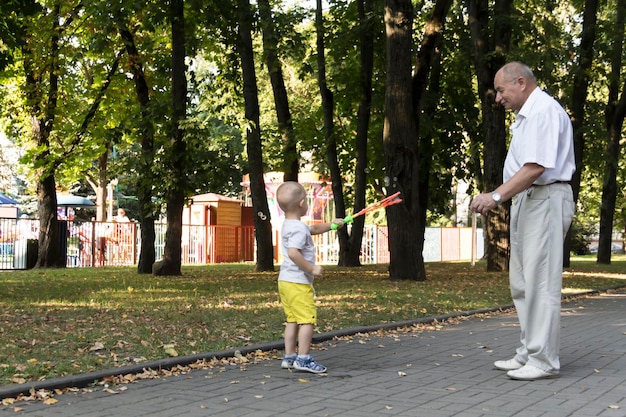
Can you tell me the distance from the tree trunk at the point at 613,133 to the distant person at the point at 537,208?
73.8 feet

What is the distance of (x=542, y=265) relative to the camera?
7.43 meters

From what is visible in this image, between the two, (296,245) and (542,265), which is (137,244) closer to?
(296,245)

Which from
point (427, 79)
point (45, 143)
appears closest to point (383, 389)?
point (427, 79)

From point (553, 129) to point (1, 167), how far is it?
64.8 metres

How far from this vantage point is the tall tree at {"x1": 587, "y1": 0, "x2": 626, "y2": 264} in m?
28.6

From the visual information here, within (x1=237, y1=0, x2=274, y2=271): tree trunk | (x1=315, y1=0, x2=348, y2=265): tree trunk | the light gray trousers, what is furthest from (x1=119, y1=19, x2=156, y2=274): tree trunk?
the light gray trousers

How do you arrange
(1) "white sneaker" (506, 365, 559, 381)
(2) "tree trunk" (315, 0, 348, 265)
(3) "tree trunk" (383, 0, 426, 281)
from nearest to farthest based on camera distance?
1. (1) "white sneaker" (506, 365, 559, 381)
2. (3) "tree trunk" (383, 0, 426, 281)
3. (2) "tree trunk" (315, 0, 348, 265)

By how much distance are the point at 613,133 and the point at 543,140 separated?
90.6 ft

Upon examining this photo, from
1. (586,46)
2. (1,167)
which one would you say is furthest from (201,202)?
(1,167)

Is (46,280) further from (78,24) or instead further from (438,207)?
(438,207)

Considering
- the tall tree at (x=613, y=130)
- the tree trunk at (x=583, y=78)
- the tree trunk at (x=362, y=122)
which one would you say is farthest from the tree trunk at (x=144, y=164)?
the tall tree at (x=613, y=130)

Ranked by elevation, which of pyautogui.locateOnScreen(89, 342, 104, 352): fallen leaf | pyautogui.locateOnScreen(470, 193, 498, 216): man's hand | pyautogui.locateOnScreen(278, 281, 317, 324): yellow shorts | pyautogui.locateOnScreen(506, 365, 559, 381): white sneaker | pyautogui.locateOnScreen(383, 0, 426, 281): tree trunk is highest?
pyautogui.locateOnScreen(383, 0, 426, 281): tree trunk

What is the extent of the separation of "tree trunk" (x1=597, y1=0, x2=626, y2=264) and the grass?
33.4 ft

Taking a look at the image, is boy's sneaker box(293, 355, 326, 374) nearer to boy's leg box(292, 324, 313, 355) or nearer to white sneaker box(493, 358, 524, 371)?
boy's leg box(292, 324, 313, 355)
